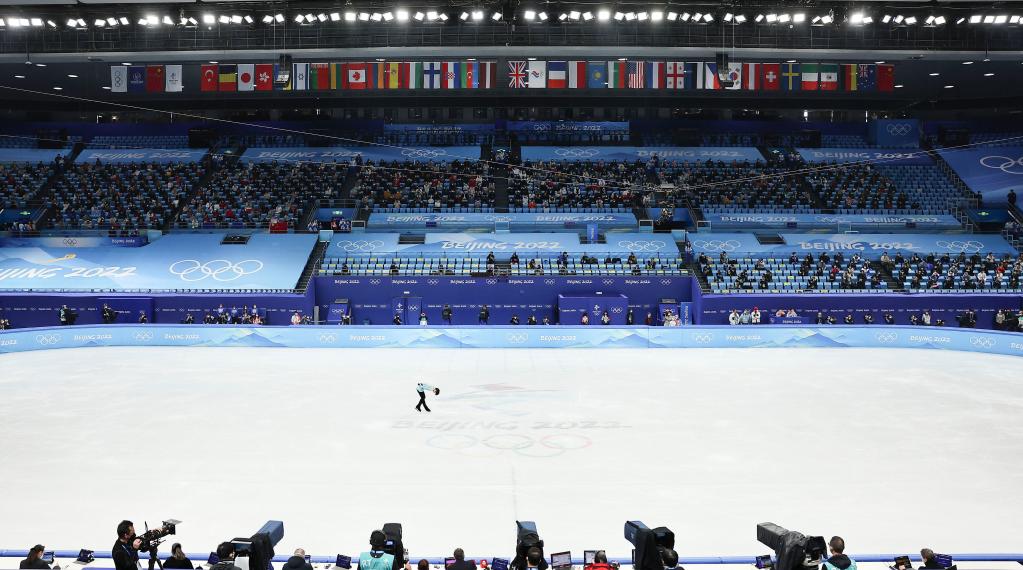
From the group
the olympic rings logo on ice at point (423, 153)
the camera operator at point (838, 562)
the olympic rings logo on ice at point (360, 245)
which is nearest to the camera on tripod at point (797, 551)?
the camera operator at point (838, 562)

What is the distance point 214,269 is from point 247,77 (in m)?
9.31

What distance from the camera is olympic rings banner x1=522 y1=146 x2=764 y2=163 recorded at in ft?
158

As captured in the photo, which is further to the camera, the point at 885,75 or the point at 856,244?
the point at 856,244

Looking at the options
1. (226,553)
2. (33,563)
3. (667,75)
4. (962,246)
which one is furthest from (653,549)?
(962,246)

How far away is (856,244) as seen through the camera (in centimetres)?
3988

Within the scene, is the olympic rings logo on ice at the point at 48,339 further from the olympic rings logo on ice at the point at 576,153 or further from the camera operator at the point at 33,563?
the olympic rings logo on ice at the point at 576,153

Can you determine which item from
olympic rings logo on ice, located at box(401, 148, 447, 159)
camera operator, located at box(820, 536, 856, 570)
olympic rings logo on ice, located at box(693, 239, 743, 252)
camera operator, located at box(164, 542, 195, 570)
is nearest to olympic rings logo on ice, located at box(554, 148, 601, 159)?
olympic rings logo on ice, located at box(401, 148, 447, 159)

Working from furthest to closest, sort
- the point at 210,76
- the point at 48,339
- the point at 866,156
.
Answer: the point at 866,156 < the point at 210,76 < the point at 48,339

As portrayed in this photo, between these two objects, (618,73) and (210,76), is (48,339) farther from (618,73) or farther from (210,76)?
(618,73)

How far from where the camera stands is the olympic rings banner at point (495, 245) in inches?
1529

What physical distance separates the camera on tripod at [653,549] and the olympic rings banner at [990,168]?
150ft

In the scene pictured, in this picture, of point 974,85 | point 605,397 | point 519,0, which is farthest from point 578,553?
point 974,85

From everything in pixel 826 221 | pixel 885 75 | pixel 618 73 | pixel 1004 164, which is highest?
pixel 885 75

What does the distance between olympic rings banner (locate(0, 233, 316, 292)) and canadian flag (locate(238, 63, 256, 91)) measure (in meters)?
7.58
